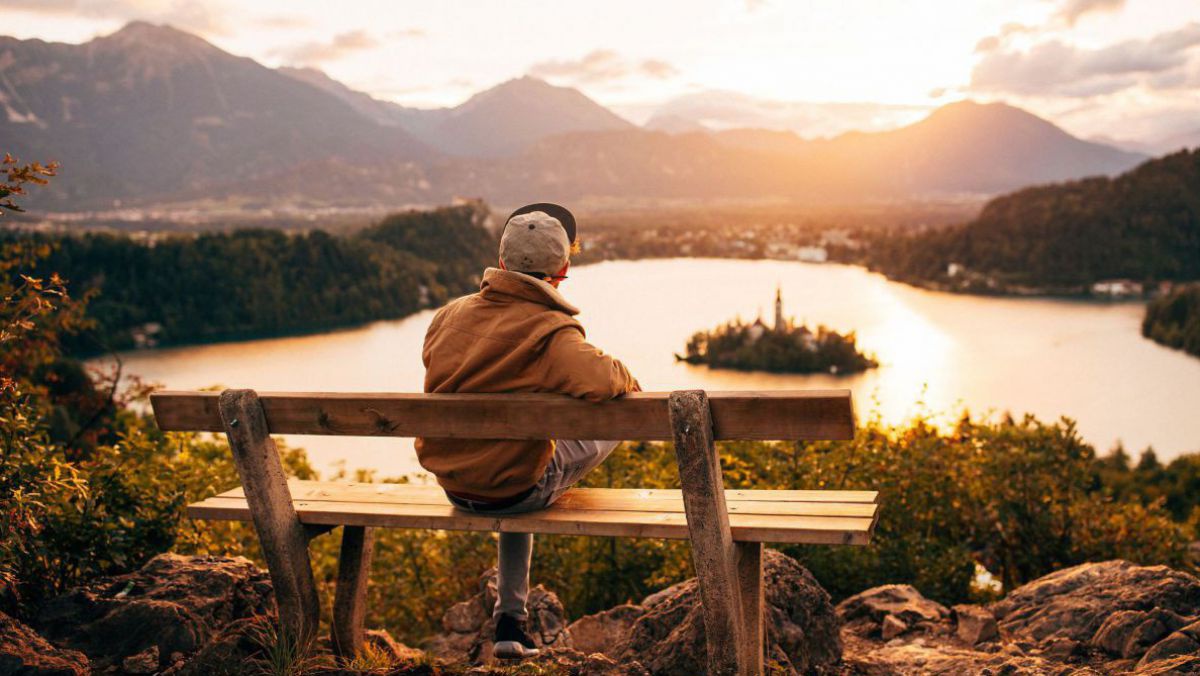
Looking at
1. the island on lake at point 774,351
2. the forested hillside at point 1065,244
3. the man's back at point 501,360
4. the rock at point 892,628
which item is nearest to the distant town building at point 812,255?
the forested hillside at point 1065,244

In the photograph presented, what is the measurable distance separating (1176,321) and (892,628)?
99308mm

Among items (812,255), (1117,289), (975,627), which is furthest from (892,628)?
(1117,289)

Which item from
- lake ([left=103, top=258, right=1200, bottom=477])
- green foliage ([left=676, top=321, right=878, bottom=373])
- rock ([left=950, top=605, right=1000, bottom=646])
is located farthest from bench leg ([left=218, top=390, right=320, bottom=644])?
green foliage ([left=676, top=321, right=878, bottom=373])

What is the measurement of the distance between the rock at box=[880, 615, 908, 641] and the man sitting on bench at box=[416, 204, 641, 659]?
2.16 metres

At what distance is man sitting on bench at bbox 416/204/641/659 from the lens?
132 inches

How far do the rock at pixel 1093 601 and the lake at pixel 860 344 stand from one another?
110ft

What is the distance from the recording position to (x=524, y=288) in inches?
136

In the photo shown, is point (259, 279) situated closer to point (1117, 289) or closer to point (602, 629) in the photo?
point (602, 629)

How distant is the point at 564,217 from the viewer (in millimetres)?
3732

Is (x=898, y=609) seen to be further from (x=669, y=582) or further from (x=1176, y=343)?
(x=1176, y=343)

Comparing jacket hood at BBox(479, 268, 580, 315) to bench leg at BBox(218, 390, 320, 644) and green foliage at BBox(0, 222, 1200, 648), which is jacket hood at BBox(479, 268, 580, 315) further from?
green foliage at BBox(0, 222, 1200, 648)

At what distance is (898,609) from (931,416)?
525cm

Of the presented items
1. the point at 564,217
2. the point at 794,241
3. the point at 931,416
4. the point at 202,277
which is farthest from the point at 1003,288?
the point at 564,217

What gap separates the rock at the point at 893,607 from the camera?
16.5 feet
